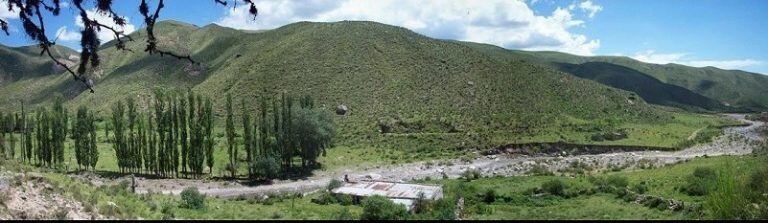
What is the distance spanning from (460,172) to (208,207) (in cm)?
3769

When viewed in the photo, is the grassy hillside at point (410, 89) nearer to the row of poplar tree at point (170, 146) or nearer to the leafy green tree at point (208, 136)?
the leafy green tree at point (208, 136)

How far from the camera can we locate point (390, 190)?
149ft

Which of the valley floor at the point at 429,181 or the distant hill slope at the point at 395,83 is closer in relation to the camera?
the valley floor at the point at 429,181

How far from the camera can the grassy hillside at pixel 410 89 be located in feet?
312

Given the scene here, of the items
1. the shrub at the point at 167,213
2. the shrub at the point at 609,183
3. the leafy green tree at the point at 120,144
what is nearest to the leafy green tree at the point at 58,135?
the leafy green tree at the point at 120,144

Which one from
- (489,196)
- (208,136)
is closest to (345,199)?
(489,196)

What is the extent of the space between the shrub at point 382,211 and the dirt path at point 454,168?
84.0ft

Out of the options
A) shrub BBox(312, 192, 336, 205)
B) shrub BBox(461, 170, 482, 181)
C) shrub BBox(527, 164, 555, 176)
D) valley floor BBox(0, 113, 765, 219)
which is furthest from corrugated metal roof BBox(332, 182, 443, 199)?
shrub BBox(527, 164, 555, 176)

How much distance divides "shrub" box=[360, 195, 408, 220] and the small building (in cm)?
509

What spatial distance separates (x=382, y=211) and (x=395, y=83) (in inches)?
3262

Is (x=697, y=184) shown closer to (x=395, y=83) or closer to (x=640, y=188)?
(x=640, y=188)

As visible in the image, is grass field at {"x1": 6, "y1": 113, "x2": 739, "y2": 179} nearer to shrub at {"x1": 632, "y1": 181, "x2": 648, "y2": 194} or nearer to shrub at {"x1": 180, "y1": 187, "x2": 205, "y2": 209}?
shrub at {"x1": 632, "y1": 181, "x2": 648, "y2": 194}

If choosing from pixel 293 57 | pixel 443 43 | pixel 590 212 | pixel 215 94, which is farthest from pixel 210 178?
pixel 443 43

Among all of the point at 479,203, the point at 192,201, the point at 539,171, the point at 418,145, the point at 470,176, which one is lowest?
the point at 479,203
